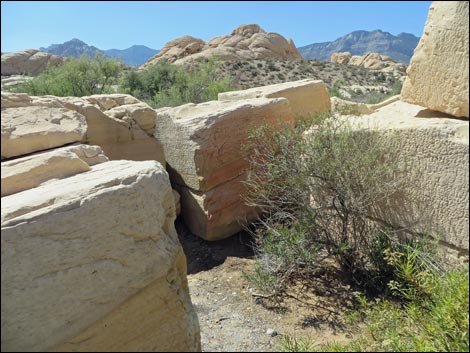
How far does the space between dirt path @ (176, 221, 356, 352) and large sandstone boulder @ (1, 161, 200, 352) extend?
979 millimetres

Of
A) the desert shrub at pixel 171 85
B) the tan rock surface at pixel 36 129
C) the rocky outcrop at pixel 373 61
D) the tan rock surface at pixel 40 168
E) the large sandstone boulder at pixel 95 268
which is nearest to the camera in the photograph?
the large sandstone boulder at pixel 95 268

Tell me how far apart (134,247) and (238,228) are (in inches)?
121

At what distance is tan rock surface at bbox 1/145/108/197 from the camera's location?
2197 millimetres

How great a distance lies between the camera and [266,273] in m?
3.98

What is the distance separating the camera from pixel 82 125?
9.31ft

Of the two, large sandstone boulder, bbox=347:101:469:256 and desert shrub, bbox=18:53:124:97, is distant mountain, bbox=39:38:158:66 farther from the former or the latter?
large sandstone boulder, bbox=347:101:469:256

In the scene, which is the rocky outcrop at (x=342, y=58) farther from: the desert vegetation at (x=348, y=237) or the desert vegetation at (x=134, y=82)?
the desert vegetation at (x=348, y=237)

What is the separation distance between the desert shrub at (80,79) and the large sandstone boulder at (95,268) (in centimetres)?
743

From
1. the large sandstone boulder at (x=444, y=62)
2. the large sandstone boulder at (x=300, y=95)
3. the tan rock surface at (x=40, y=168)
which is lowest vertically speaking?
the large sandstone boulder at (x=300, y=95)

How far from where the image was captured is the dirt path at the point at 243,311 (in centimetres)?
327

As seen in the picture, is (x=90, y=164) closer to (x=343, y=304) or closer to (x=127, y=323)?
(x=127, y=323)

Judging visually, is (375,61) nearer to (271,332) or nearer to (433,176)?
(433,176)

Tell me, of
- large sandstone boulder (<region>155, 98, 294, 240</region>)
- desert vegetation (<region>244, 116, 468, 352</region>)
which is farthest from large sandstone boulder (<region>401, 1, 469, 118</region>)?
large sandstone boulder (<region>155, 98, 294, 240</region>)

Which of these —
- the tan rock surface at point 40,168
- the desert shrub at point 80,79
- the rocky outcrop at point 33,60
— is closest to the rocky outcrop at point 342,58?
the rocky outcrop at point 33,60
